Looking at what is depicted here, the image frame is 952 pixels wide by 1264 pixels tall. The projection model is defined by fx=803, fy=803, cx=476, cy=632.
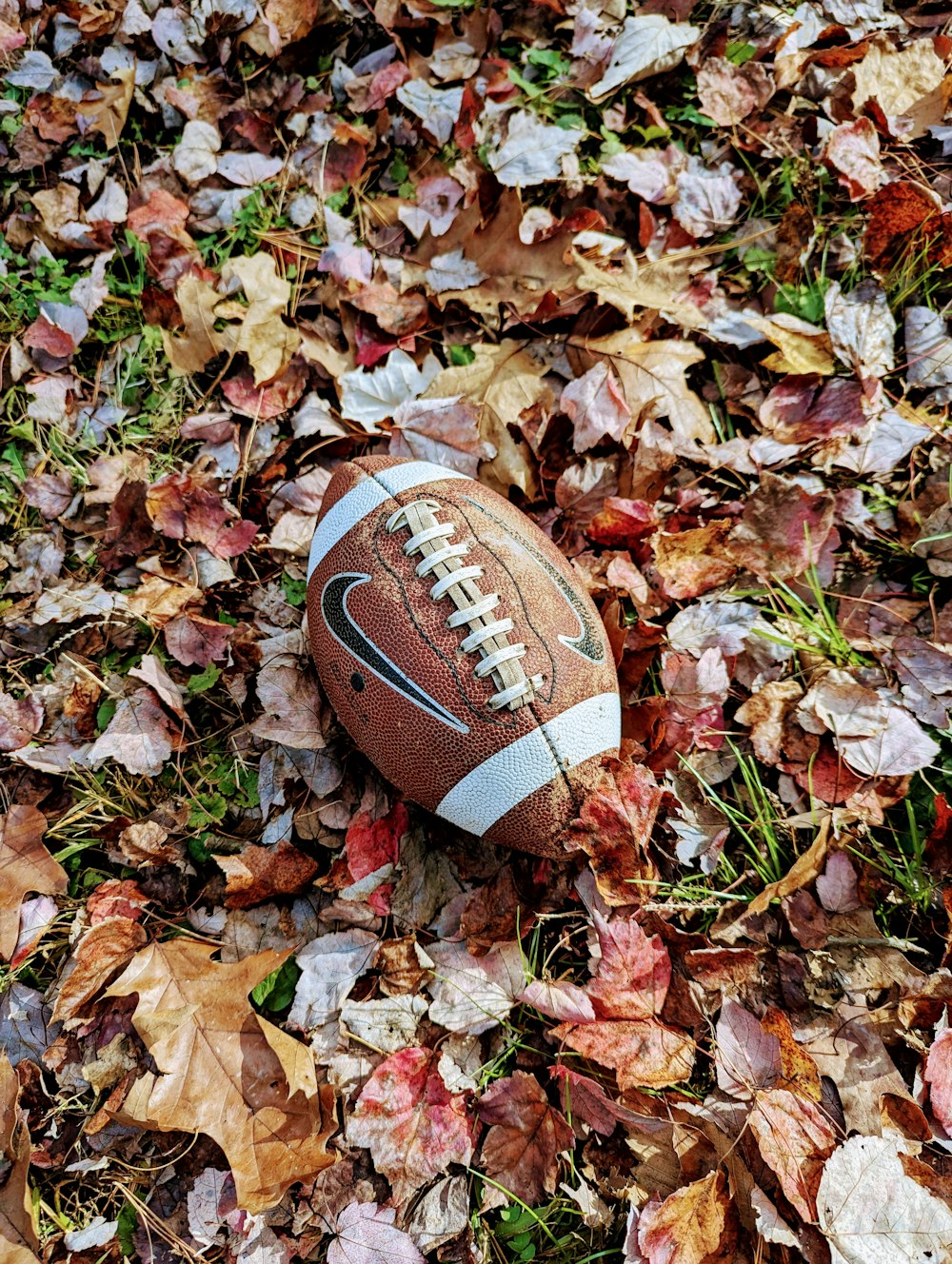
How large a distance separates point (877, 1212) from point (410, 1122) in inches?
38.5

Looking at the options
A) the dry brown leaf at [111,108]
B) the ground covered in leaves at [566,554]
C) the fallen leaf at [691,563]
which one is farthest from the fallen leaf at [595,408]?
the dry brown leaf at [111,108]

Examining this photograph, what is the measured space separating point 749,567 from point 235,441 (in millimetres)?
1711

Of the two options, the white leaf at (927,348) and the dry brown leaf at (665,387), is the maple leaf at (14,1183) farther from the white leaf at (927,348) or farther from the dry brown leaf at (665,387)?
the white leaf at (927,348)

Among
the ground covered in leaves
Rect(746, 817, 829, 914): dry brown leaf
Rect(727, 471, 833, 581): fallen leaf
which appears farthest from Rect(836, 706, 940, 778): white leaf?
Rect(727, 471, 833, 581): fallen leaf

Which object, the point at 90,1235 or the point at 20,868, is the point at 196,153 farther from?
the point at 90,1235

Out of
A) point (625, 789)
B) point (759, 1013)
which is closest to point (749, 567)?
point (625, 789)

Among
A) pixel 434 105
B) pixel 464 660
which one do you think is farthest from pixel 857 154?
pixel 464 660

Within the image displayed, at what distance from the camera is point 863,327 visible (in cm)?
246

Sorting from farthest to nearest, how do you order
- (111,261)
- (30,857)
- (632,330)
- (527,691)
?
(111,261), (632,330), (30,857), (527,691)

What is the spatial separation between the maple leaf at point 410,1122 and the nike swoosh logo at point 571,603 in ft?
3.45

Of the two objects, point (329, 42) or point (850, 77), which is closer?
point (850, 77)

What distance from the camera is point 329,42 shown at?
125 inches

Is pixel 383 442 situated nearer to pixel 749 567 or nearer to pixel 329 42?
pixel 749 567

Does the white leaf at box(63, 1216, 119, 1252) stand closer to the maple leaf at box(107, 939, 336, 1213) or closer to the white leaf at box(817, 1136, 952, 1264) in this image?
the maple leaf at box(107, 939, 336, 1213)
